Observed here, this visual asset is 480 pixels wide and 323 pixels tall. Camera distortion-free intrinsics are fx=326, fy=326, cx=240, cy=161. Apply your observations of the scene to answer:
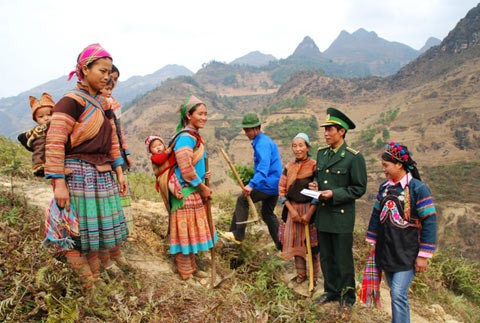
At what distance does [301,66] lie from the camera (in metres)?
108

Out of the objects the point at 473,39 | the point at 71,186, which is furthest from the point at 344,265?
the point at 473,39

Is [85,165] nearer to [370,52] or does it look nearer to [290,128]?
[290,128]

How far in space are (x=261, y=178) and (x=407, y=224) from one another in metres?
1.34

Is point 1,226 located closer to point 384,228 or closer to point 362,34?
point 384,228

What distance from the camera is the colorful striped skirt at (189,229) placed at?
258cm

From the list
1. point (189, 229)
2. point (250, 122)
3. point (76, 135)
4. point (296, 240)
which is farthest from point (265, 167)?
point (76, 135)

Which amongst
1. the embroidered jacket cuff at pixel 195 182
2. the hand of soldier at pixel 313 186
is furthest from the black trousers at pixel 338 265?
the embroidered jacket cuff at pixel 195 182

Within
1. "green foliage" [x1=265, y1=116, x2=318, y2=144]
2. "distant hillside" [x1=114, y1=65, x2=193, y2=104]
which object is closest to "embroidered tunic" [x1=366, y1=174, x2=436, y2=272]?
"green foliage" [x1=265, y1=116, x2=318, y2=144]

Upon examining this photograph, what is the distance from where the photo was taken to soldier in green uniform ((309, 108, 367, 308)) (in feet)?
8.08

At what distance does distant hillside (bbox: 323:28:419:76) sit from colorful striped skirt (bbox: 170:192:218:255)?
449 ft

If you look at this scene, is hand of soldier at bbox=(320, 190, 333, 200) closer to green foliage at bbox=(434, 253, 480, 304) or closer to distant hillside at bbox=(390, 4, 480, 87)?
→ green foliage at bbox=(434, 253, 480, 304)

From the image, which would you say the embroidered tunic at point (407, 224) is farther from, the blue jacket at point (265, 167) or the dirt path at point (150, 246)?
the blue jacket at point (265, 167)

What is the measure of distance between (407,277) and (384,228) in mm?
352

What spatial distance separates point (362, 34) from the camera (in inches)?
6644
